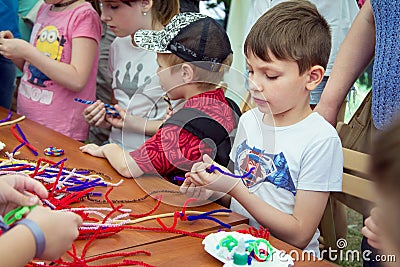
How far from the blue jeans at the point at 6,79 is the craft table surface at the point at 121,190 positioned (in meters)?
0.66

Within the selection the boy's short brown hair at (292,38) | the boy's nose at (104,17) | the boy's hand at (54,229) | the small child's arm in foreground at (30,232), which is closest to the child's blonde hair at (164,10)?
the boy's nose at (104,17)

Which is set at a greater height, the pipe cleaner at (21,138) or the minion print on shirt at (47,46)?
the minion print on shirt at (47,46)

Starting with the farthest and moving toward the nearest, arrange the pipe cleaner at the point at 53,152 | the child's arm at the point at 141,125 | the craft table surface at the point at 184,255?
the pipe cleaner at the point at 53,152 → the child's arm at the point at 141,125 → the craft table surface at the point at 184,255

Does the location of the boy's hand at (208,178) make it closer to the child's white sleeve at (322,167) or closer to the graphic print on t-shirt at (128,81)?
the child's white sleeve at (322,167)

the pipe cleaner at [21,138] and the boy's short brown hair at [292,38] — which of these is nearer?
the boy's short brown hair at [292,38]

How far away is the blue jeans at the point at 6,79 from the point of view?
2527 millimetres

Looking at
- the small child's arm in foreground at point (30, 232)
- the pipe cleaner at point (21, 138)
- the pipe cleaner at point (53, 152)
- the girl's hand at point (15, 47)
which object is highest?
the small child's arm in foreground at point (30, 232)

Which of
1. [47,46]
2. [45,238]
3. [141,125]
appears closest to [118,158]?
[141,125]

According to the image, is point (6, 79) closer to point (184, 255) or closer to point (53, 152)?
point (53, 152)

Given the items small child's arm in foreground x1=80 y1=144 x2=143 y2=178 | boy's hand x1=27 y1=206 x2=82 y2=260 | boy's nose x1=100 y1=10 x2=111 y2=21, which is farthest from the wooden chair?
boy's nose x1=100 y1=10 x2=111 y2=21

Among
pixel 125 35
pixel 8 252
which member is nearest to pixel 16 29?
pixel 125 35

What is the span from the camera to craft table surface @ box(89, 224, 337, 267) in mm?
1020

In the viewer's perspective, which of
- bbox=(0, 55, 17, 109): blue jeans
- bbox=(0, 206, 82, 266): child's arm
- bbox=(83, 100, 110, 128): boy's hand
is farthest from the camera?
bbox=(0, 55, 17, 109): blue jeans

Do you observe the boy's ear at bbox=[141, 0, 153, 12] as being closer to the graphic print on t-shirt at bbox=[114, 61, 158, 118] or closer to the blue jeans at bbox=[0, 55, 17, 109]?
the graphic print on t-shirt at bbox=[114, 61, 158, 118]
